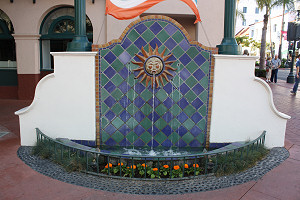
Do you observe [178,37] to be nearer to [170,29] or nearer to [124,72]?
[170,29]

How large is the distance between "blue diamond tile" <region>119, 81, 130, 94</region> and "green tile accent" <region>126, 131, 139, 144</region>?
81cm

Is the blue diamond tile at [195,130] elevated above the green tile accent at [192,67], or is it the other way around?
the green tile accent at [192,67]

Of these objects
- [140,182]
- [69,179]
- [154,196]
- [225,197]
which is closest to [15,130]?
[69,179]

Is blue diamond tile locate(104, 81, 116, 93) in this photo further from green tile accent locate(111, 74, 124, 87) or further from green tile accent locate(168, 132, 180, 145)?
green tile accent locate(168, 132, 180, 145)

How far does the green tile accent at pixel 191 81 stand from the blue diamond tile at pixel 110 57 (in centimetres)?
144

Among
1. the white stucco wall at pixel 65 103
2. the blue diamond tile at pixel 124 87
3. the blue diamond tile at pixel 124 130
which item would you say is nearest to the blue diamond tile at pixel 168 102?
the blue diamond tile at pixel 124 87

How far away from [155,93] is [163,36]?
3.53ft

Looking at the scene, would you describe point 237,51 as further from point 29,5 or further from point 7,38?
point 7,38

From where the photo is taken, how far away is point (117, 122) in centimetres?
530

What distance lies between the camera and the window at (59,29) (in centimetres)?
1060

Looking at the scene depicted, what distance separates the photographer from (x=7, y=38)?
10.9 meters

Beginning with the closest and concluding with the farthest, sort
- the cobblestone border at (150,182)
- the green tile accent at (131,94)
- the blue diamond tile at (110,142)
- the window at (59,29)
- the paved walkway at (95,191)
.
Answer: the paved walkway at (95,191) < the cobblestone border at (150,182) < the green tile accent at (131,94) < the blue diamond tile at (110,142) < the window at (59,29)

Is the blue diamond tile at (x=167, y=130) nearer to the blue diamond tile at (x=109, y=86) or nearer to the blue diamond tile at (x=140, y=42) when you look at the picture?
the blue diamond tile at (x=109, y=86)

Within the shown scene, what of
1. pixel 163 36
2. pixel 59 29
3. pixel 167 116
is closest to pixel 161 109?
pixel 167 116
